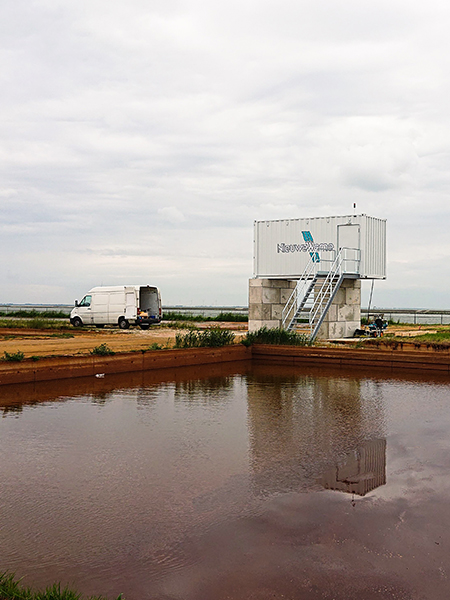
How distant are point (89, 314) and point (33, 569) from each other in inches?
1171

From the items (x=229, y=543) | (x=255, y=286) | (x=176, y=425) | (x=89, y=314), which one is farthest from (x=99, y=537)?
(x=89, y=314)

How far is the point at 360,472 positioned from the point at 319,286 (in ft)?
54.4

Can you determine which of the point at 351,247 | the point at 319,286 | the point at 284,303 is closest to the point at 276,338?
the point at 319,286

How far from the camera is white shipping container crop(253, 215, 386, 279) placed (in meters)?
23.4

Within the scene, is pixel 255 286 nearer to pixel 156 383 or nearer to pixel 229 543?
pixel 156 383

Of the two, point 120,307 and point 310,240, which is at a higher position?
point 310,240

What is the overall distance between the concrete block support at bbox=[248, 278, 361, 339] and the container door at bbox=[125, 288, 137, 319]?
857 centimetres

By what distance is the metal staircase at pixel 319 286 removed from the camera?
21922 mm

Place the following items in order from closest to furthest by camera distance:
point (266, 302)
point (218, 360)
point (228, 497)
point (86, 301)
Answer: point (228, 497), point (218, 360), point (266, 302), point (86, 301)

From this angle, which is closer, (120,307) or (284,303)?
(284,303)

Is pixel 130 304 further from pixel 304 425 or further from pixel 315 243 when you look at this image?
pixel 304 425

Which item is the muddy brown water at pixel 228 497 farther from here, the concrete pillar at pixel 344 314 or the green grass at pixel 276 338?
the concrete pillar at pixel 344 314

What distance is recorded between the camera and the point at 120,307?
106ft

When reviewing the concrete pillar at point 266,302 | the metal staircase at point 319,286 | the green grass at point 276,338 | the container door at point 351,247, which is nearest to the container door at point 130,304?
the concrete pillar at point 266,302
